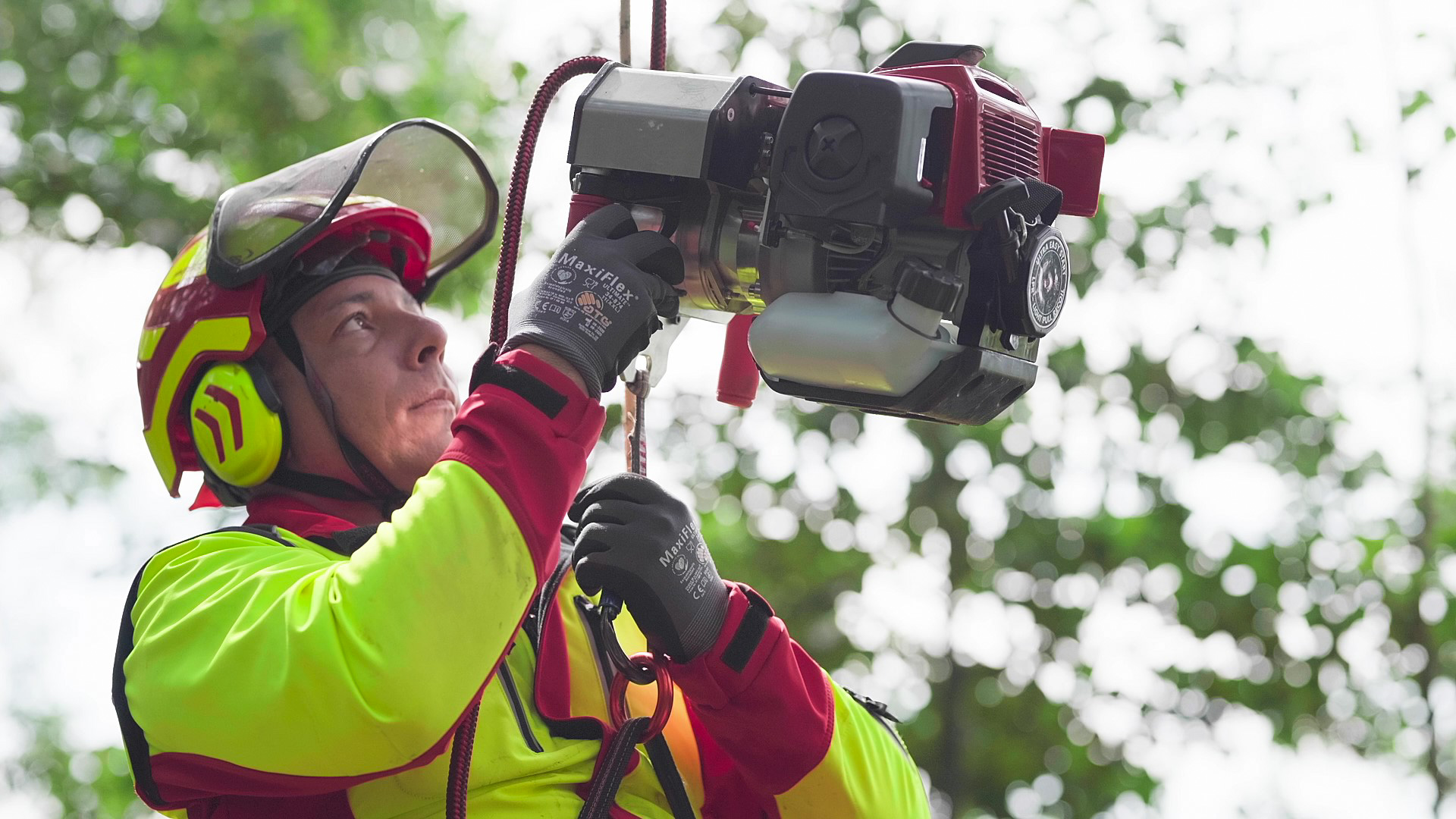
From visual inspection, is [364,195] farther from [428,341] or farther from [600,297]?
[600,297]

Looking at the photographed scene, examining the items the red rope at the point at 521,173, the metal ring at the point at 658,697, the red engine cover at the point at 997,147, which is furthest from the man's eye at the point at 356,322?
the red engine cover at the point at 997,147

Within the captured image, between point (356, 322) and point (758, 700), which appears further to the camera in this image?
point (356, 322)

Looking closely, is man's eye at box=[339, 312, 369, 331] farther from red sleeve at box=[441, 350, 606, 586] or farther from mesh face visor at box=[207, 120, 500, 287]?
red sleeve at box=[441, 350, 606, 586]

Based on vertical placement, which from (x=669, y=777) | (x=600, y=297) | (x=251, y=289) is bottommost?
(x=669, y=777)

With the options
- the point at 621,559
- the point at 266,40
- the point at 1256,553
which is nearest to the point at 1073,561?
the point at 1256,553

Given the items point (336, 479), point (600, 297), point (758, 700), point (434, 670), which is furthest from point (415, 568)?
point (336, 479)

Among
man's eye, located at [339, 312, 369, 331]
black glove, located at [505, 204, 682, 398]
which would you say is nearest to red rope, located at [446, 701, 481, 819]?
black glove, located at [505, 204, 682, 398]

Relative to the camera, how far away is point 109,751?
42.5 feet

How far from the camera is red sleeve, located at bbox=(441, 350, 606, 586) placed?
2.05 metres

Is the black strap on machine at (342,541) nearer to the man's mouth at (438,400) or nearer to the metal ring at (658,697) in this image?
the man's mouth at (438,400)

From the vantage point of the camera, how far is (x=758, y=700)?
2404mm

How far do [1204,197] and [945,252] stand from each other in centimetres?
1008

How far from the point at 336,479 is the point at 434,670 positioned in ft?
2.92

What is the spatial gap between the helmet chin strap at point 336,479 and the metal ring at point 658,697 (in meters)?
0.64
